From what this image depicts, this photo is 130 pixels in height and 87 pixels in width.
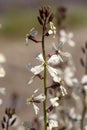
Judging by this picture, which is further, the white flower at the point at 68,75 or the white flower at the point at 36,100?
the white flower at the point at 68,75

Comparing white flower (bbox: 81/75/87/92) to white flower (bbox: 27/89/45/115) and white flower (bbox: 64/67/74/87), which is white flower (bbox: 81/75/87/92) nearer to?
white flower (bbox: 64/67/74/87)

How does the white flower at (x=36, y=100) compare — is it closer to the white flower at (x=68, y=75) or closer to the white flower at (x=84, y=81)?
the white flower at (x=84, y=81)

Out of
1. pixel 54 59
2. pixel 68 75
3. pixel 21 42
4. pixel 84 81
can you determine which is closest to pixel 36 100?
pixel 54 59

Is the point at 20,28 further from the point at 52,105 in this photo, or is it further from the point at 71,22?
the point at 52,105

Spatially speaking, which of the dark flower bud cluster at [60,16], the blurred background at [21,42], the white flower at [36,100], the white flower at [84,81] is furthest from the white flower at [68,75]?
the white flower at [36,100]

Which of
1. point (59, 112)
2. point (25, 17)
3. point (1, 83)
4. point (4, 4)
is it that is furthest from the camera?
point (4, 4)

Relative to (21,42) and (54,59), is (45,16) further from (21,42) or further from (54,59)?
(21,42)

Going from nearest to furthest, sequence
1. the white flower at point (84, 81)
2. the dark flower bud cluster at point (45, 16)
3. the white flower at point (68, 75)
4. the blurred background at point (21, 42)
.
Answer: the dark flower bud cluster at point (45, 16) < the white flower at point (84, 81) < the white flower at point (68, 75) < the blurred background at point (21, 42)

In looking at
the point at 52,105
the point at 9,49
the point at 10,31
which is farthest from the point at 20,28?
the point at 52,105
